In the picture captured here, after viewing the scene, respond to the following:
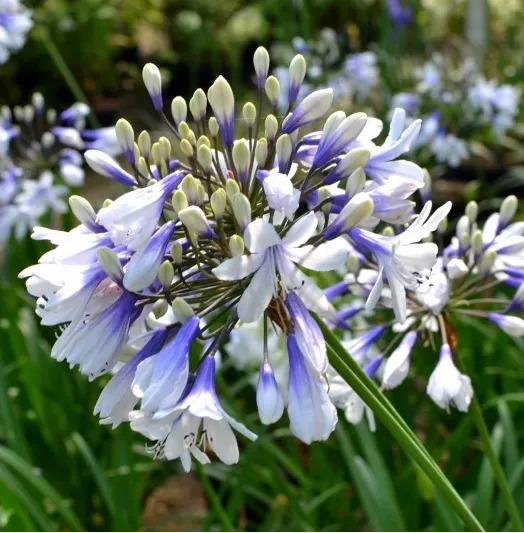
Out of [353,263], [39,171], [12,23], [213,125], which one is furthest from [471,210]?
[39,171]

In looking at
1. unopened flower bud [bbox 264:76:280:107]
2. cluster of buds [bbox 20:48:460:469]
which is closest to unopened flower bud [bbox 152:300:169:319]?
cluster of buds [bbox 20:48:460:469]

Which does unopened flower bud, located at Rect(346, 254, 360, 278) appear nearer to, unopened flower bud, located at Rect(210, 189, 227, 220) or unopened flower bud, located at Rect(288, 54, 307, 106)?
unopened flower bud, located at Rect(288, 54, 307, 106)

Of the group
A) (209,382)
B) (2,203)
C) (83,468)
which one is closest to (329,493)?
(83,468)

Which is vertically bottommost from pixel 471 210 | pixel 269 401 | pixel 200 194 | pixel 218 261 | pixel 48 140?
pixel 48 140

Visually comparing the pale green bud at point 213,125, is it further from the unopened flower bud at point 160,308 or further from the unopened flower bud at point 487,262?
the unopened flower bud at point 487,262

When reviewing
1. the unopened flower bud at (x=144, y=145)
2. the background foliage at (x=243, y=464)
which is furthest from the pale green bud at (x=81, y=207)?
the background foliage at (x=243, y=464)

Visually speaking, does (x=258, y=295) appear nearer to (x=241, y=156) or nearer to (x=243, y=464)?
(x=241, y=156)
